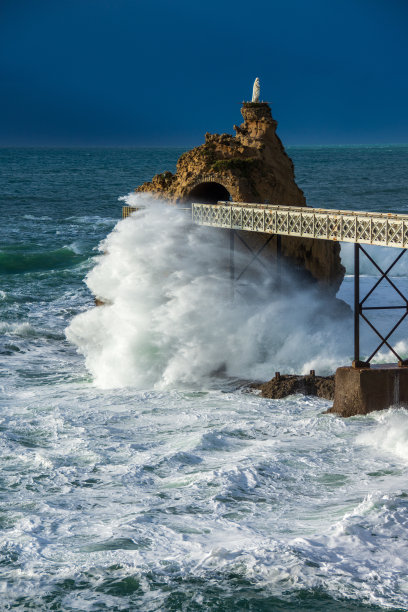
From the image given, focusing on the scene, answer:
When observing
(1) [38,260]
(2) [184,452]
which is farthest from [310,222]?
(1) [38,260]

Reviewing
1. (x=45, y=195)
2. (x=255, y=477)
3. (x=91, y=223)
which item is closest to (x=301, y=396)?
(x=255, y=477)

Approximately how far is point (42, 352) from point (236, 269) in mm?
6982

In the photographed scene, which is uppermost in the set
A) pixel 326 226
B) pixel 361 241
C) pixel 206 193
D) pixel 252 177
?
pixel 252 177

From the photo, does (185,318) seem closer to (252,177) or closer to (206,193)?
(252,177)

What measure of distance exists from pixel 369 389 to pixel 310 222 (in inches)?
202

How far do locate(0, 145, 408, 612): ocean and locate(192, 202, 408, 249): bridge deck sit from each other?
2130mm

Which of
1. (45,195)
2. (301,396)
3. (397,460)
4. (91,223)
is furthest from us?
(45,195)

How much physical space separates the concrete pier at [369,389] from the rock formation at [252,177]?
9.37 m

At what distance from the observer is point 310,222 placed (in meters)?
26.6

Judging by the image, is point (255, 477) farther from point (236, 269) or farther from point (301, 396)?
point (236, 269)

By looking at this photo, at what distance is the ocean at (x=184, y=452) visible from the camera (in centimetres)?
1569

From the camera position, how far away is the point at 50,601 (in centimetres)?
1506

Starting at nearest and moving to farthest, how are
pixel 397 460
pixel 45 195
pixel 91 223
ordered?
pixel 397 460, pixel 91 223, pixel 45 195

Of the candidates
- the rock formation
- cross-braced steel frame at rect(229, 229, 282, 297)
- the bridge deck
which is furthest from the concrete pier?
the rock formation
